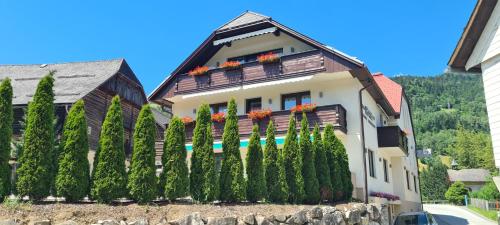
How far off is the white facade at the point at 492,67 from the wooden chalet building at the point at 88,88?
20.8 meters

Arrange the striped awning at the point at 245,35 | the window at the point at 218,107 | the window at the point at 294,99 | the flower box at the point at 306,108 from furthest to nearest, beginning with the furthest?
1. the window at the point at 218,107
2. the window at the point at 294,99
3. the striped awning at the point at 245,35
4. the flower box at the point at 306,108

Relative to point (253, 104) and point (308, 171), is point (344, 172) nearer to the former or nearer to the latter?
point (308, 171)

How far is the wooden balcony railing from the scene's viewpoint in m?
19.0

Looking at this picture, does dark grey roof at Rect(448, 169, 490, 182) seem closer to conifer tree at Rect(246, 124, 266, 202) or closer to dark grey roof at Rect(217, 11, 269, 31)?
dark grey roof at Rect(217, 11, 269, 31)

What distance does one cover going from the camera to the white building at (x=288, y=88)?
741 inches

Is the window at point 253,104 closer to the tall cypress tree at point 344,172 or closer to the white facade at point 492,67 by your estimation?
the tall cypress tree at point 344,172

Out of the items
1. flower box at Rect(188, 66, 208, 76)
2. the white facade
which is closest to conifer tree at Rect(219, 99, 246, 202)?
the white facade

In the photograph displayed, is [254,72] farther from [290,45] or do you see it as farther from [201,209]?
[201,209]

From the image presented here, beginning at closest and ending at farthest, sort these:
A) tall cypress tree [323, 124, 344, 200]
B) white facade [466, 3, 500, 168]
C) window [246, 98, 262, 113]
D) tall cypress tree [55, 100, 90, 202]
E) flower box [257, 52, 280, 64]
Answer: tall cypress tree [55, 100, 90, 202]
white facade [466, 3, 500, 168]
tall cypress tree [323, 124, 344, 200]
flower box [257, 52, 280, 64]
window [246, 98, 262, 113]

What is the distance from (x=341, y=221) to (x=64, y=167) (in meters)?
8.46

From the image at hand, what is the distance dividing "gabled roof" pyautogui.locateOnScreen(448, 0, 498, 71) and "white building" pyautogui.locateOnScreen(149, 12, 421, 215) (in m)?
7.06

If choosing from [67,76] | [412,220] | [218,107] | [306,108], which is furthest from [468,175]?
[67,76]

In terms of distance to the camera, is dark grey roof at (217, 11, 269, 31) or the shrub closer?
dark grey roof at (217, 11, 269, 31)

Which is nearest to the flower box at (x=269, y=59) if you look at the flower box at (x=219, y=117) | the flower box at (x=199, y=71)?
the flower box at (x=199, y=71)
